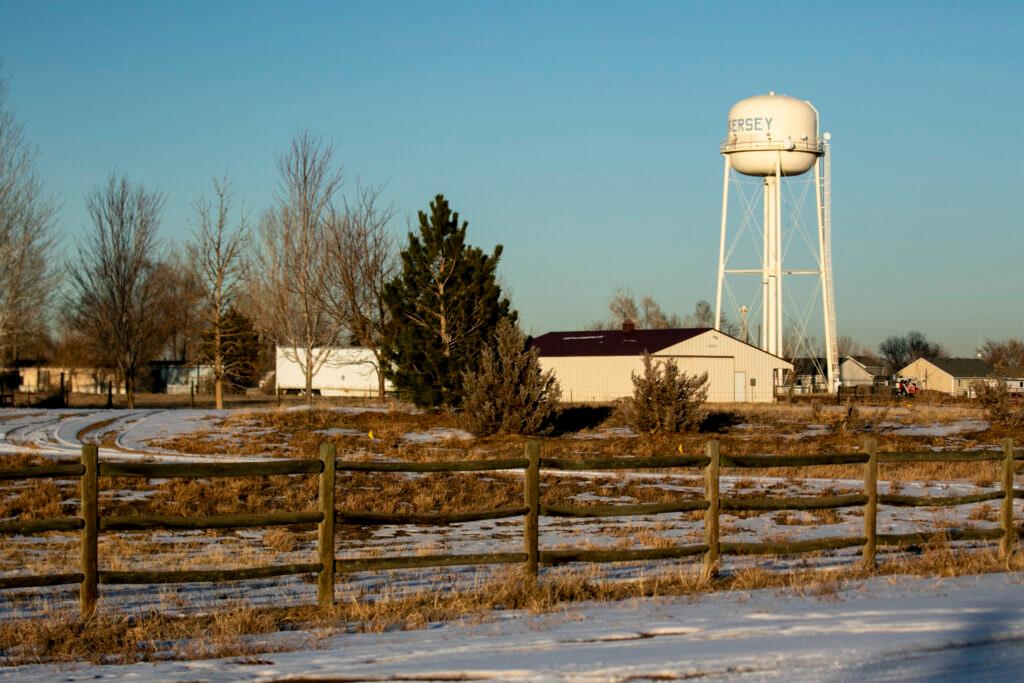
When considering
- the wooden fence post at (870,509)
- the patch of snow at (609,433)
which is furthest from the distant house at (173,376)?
the wooden fence post at (870,509)

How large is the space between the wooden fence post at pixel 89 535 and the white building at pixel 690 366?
51559 mm

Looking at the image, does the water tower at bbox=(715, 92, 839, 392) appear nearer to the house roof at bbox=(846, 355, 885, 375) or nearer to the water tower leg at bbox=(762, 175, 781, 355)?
the water tower leg at bbox=(762, 175, 781, 355)

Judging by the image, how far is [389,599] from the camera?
35.0ft

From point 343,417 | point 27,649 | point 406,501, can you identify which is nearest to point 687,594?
point 27,649

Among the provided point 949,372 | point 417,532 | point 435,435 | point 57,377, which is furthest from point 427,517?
point 949,372

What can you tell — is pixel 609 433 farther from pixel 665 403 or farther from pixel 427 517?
pixel 427 517

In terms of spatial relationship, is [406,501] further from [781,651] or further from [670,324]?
[670,324]

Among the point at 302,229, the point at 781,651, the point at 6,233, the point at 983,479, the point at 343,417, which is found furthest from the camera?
the point at 302,229

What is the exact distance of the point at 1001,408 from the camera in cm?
3872

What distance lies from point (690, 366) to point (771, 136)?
1212cm

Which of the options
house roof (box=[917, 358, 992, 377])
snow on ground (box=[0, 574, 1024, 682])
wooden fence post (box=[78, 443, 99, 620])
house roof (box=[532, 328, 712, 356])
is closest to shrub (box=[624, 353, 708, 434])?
house roof (box=[532, 328, 712, 356])

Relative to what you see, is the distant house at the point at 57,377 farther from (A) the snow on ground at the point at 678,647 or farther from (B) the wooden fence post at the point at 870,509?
(A) the snow on ground at the point at 678,647

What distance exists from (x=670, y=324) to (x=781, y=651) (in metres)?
108

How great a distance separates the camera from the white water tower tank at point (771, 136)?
58.8m
